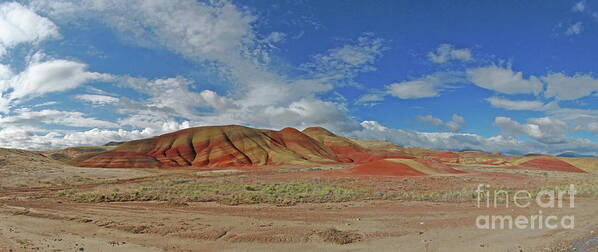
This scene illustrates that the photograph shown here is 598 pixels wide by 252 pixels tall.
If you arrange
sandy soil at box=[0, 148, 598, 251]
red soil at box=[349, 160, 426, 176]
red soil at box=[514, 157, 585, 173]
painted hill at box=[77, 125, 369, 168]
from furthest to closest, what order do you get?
painted hill at box=[77, 125, 369, 168], red soil at box=[514, 157, 585, 173], red soil at box=[349, 160, 426, 176], sandy soil at box=[0, 148, 598, 251]

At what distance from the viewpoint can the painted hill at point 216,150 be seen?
292 feet

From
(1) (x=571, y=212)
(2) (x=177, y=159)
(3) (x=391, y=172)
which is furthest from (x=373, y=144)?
(1) (x=571, y=212)

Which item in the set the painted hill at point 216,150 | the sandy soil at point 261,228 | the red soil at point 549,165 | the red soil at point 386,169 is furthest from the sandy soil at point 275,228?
the red soil at point 549,165

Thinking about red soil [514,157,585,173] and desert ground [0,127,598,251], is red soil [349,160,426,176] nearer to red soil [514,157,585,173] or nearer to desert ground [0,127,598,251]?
desert ground [0,127,598,251]

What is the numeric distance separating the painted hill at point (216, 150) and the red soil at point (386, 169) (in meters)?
40.0

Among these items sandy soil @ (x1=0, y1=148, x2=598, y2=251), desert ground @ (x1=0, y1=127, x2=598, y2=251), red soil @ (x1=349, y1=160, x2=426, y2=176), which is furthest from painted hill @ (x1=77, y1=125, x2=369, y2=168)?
sandy soil @ (x1=0, y1=148, x2=598, y2=251)

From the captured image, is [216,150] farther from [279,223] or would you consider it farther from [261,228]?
[261,228]

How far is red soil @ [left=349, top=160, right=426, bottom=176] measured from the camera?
1805 inches

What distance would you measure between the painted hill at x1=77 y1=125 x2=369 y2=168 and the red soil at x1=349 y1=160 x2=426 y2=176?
1576 inches

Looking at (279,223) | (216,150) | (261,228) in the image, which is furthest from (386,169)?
(216,150)

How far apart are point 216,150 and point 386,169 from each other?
2581 inches

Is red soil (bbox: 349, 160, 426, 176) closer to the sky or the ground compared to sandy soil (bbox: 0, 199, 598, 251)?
closer to the sky

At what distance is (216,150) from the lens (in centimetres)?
10088

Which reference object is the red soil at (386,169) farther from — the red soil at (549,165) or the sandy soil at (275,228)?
the red soil at (549,165)
